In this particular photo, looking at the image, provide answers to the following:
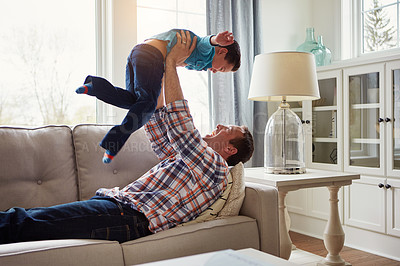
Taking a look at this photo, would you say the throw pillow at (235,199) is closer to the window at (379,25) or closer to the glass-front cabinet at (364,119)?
the glass-front cabinet at (364,119)

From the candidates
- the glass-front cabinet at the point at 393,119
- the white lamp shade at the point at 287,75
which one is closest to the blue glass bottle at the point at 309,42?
the glass-front cabinet at the point at 393,119

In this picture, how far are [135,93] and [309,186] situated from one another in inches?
51.5

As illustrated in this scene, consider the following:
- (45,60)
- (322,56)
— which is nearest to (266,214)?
(45,60)

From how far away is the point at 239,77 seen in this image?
3180 millimetres

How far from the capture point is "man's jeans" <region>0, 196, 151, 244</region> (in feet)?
4.97

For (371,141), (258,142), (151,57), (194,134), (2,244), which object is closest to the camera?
(151,57)

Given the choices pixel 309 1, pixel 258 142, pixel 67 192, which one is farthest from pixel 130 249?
pixel 309 1

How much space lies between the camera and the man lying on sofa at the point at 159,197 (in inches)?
59.9

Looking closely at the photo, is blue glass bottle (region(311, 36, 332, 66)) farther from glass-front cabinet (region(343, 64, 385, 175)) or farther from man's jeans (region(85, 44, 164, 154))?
man's jeans (region(85, 44, 164, 154))

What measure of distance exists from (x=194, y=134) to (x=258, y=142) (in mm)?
1683

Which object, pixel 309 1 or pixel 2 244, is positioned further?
pixel 309 1

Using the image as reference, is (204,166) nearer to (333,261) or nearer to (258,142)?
(333,261)

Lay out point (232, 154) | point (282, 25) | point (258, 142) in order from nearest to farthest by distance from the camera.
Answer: point (232, 154) → point (258, 142) → point (282, 25)

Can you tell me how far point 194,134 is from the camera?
1.71m
